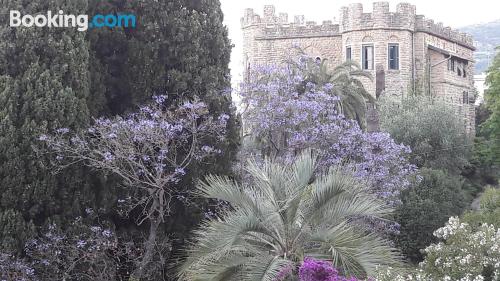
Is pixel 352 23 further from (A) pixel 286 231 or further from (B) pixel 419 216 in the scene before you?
(A) pixel 286 231

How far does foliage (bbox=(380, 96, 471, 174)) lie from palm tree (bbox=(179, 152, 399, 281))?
14840mm

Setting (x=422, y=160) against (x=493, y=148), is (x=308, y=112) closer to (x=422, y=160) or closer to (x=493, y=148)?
(x=422, y=160)

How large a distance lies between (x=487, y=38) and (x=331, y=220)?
12543 cm

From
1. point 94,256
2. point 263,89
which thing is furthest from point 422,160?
point 94,256

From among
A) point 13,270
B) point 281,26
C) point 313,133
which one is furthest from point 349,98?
point 13,270

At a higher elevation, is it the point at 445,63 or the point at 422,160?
the point at 445,63

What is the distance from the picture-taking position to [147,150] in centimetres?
982

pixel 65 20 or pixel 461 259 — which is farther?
pixel 65 20

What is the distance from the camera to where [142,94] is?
36.0 feet

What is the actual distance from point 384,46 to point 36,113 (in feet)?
77.5

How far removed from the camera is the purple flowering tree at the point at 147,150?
30.6 feet

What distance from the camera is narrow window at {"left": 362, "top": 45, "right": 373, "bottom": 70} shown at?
3088cm

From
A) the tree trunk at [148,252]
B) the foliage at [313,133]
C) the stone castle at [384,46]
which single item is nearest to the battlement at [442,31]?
the stone castle at [384,46]

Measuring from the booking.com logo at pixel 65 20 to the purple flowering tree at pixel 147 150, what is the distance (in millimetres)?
1563
